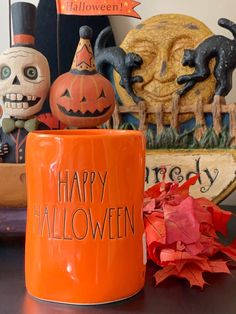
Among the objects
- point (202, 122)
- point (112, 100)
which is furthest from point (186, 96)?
point (112, 100)

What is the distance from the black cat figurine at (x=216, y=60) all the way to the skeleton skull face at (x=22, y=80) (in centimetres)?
20

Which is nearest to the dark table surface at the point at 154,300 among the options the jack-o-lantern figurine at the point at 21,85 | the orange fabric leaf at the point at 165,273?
the orange fabric leaf at the point at 165,273

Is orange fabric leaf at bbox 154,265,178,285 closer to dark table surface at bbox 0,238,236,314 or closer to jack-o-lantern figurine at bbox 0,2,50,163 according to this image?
dark table surface at bbox 0,238,236,314

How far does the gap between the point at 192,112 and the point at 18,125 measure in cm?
23

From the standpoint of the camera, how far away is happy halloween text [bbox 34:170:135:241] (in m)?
0.35

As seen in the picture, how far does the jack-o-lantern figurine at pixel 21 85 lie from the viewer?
1.59 ft

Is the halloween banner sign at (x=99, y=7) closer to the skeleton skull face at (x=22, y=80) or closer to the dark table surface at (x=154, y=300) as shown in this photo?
the skeleton skull face at (x=22, y=80)

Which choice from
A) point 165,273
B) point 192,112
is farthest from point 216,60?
point 165,273

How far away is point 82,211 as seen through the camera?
35 centimetres

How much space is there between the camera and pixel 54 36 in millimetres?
732

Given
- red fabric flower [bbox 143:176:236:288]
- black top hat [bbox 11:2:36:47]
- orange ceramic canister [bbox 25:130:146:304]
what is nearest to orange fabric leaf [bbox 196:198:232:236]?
red fabric flower [bbox 143:176:236:288]

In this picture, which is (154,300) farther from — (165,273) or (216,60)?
(216,60)

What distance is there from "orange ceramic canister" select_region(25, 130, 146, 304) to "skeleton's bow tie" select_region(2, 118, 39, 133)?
14cm

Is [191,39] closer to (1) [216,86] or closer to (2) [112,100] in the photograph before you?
(1) [216,86]
